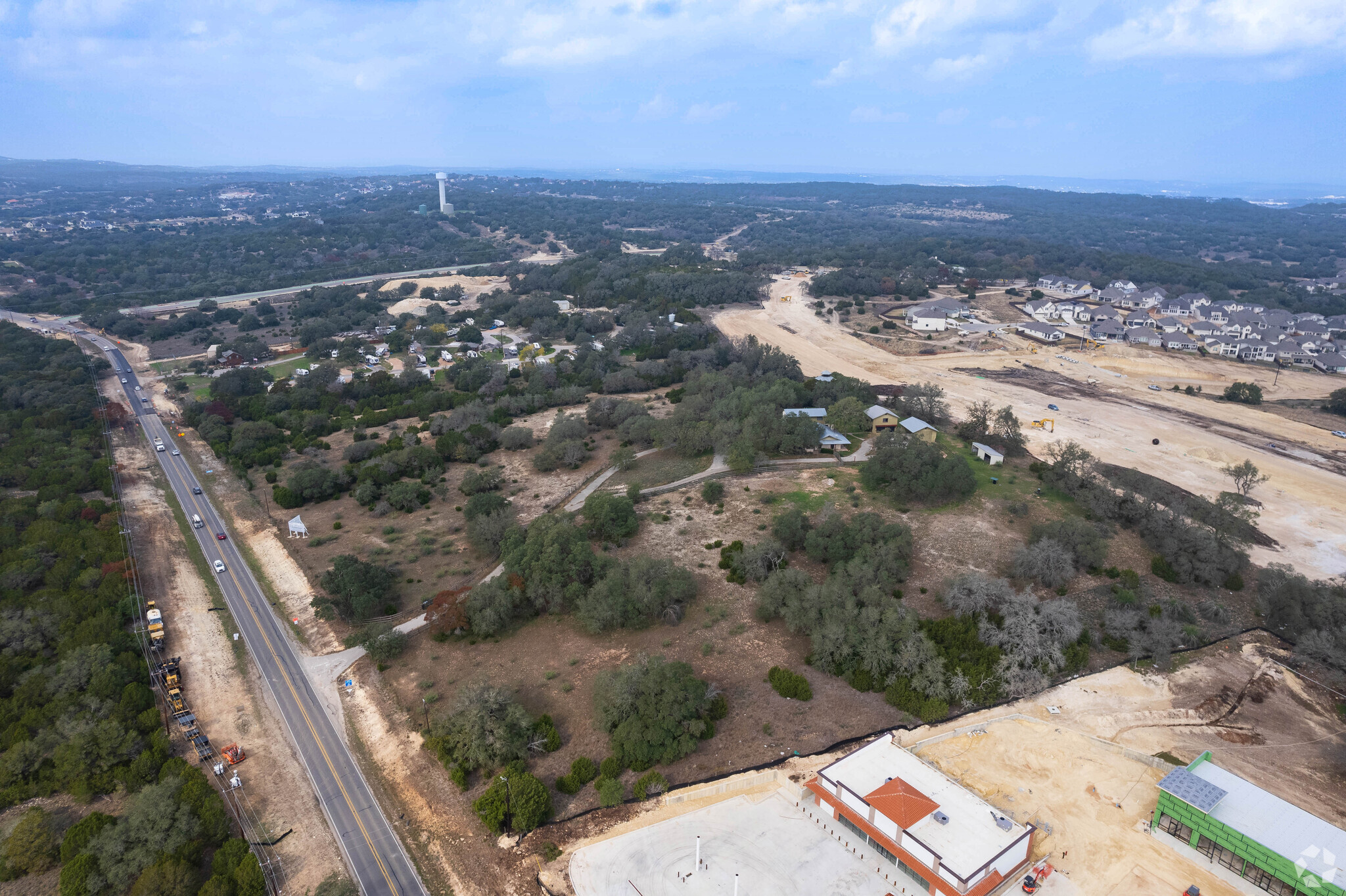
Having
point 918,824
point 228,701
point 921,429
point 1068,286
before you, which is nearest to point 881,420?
point 921,429

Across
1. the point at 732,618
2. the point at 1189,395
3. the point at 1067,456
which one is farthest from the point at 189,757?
the point at 1189,395

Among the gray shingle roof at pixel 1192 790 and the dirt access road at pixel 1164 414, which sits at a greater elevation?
the dirt access road at pixel 1164 414

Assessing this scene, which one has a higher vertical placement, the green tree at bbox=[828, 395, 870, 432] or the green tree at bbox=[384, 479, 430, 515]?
the green tree at bbox=[828, 395, 870, 432]

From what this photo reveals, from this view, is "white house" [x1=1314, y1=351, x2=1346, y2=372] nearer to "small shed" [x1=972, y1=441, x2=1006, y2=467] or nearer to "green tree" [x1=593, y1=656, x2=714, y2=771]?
"small shed" [x1=972, y1=441, x2=1006, y2=467]

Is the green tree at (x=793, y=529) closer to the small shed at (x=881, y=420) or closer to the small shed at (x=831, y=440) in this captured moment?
the small shed at (x=831, y=440)

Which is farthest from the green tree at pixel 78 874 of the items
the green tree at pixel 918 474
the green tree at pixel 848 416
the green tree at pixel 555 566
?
the green tree at pixel 848 416

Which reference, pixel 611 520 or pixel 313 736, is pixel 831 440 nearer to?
pixel 611 520

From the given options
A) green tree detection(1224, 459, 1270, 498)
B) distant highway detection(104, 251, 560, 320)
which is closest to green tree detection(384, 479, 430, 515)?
green tree detection(1224, 459, 1270, 498)
